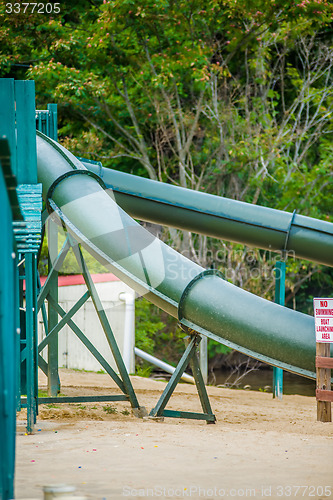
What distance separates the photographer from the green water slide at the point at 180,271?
273 inches

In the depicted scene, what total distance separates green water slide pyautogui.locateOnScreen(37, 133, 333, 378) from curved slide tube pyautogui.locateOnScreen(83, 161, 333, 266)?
3 centimetres

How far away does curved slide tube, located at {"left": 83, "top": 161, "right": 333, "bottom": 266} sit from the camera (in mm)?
8391

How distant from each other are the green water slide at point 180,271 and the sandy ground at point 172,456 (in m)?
0.92

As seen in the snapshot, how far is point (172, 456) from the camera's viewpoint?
16.9 feet

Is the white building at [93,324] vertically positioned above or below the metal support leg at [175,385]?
below

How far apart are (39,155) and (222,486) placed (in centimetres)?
494

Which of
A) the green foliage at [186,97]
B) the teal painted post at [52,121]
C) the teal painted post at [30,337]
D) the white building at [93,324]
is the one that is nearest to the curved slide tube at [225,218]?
the teal painted post at [52,121]

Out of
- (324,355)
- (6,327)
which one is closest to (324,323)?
(324,355)

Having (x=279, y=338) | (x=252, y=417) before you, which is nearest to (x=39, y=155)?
(x=279, y=338)

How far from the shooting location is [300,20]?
16797mm

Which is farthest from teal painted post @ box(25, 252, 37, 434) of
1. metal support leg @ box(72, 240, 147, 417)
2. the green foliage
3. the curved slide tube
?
the green foliage

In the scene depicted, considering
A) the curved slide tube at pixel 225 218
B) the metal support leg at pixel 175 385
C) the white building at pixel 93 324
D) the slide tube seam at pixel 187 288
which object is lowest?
the white building at pixel 93 324

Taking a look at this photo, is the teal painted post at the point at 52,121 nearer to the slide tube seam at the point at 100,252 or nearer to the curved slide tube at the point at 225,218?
the curved slide tube at the point at 225,218

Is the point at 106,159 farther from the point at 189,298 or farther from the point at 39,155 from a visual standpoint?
the point at 189,298
